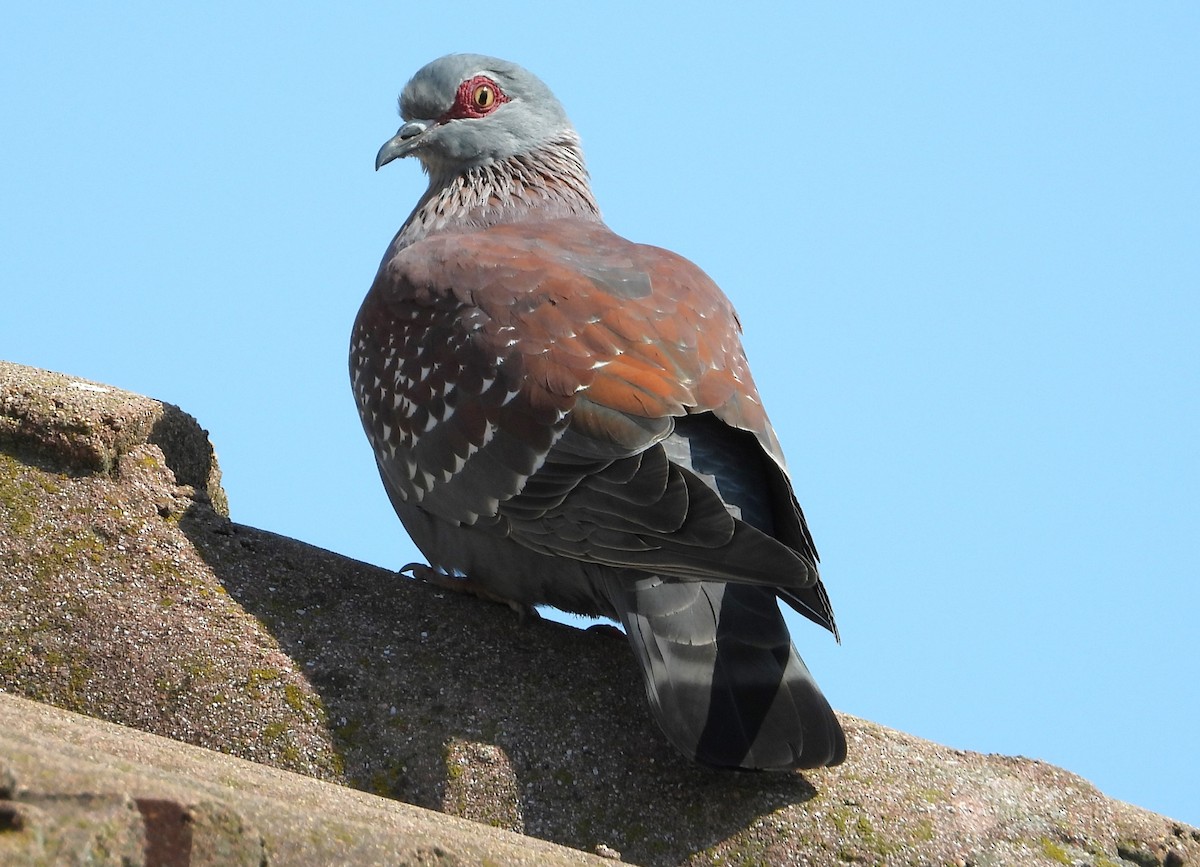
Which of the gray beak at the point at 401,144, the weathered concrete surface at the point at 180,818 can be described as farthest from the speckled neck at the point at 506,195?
the weathered concrete surface at the point at 180,818

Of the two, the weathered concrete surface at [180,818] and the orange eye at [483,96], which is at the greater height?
the orange eye at [483,96]

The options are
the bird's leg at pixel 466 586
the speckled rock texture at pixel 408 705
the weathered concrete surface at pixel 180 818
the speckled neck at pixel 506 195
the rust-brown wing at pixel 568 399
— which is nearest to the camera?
the weathered concrete surface at pixel 180 818

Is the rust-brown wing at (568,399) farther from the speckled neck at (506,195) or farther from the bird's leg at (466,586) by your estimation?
the speckled neck at (506,195)

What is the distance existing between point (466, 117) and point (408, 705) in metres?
3.78

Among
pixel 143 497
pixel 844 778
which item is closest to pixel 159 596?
pixel 143 497

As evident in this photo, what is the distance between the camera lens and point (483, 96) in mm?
7484

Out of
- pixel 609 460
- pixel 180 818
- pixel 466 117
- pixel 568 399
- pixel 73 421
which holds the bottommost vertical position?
pixel 180 818

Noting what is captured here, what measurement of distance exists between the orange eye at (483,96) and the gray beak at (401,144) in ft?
0.88

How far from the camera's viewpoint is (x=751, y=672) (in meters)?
4.72

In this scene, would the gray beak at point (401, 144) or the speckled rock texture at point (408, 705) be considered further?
the gray beak at point (401, 144)

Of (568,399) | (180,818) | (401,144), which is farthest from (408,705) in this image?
(401,144)

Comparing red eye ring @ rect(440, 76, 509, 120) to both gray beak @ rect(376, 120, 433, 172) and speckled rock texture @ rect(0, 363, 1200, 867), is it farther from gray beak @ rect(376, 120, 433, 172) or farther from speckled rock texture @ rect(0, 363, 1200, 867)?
speckled rock texture @ rect(0, 363, 1200, 867)

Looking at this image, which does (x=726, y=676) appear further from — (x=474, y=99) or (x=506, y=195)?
(x=474, y=99)

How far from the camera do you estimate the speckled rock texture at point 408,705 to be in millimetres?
4398
